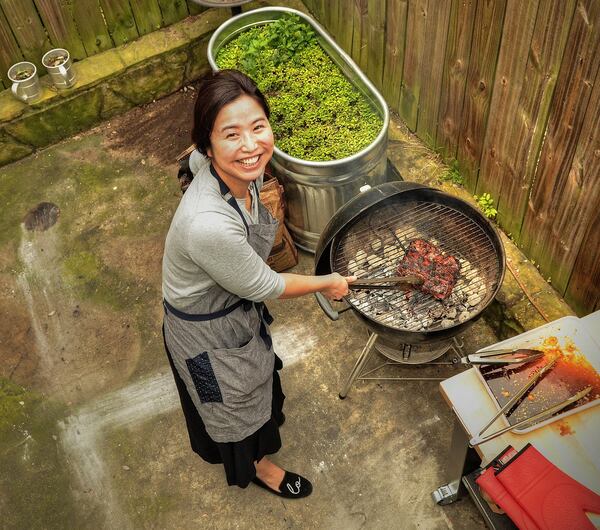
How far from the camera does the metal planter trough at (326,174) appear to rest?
4422 millimetres

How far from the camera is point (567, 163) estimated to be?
3.73 metres

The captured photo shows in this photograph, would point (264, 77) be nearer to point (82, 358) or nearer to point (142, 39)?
point (142, 39)

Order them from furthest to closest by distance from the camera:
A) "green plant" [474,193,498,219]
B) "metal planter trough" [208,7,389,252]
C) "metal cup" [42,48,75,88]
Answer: "metal cup" [42,48,75,88], "green plant" [474,193,498,219], "metal planter trough" [208,7,389,252]

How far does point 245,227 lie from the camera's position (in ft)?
10.00

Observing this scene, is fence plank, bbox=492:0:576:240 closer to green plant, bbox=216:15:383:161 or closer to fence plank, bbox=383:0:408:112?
green plant, bbox=216:15:383:161

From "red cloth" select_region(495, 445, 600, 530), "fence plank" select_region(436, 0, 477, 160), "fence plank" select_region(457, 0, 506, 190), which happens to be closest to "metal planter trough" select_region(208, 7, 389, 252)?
"fence plank" select_region(436, 0, 477, 160)

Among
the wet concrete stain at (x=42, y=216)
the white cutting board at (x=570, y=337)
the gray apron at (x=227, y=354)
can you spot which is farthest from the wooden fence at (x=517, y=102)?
the wet concrete stain at (x=42, y=216)

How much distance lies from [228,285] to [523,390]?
1.46 meters

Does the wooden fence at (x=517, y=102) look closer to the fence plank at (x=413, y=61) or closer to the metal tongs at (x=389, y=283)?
the fence plank at (x=413, y=61)

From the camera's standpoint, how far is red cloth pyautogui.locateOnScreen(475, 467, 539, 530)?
2756 mm

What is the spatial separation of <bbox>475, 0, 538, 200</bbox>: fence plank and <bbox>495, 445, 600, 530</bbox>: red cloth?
81.9 inches

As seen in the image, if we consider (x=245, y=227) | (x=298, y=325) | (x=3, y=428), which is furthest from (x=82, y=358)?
(x=245, y=227)

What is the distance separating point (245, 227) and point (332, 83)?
242cm

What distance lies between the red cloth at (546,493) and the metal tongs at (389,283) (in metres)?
1.18
